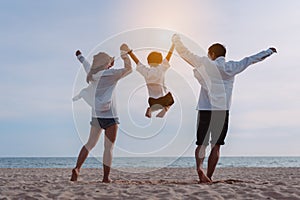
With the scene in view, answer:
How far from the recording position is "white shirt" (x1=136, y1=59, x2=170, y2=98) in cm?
677

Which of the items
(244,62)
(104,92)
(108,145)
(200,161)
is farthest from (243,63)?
(108,145)

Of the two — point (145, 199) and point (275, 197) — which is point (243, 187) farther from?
point (145, 199)

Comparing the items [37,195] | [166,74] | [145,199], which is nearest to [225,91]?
[166,74]

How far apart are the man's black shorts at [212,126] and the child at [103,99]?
133 cm

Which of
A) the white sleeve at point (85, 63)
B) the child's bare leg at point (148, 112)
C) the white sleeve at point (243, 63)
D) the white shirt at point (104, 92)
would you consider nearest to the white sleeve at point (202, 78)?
the white sleeve at point (243, 63)

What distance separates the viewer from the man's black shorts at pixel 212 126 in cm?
675

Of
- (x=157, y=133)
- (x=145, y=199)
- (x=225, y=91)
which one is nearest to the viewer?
(x=145, y=199)

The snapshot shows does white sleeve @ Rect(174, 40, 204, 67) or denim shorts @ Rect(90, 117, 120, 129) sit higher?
white sleeve @ Rect(174, 40, 204, 67)

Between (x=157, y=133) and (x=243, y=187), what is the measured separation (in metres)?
1.71

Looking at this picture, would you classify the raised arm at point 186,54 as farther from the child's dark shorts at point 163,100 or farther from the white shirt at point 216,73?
the child's dark shorts at point 163,100

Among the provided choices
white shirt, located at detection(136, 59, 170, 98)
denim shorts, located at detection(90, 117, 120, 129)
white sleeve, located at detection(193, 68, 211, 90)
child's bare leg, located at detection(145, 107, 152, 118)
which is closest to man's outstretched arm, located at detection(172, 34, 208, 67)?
white sleeve, located at detection(193, 68, 211, 90)

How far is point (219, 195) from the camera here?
17.6 ft

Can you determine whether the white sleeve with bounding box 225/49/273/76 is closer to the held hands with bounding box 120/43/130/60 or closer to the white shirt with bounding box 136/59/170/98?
the white shirt with bounding box 136/59/170/98

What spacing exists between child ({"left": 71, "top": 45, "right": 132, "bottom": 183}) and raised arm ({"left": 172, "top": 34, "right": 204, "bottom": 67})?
80 cm
